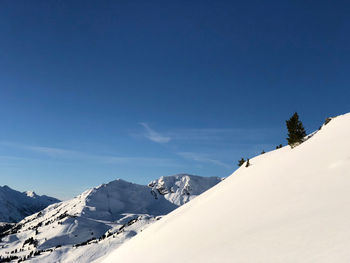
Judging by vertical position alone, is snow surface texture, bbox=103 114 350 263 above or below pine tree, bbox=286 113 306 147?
below

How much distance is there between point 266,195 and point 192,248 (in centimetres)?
896

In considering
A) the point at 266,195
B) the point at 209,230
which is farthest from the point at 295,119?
the point at 209,230

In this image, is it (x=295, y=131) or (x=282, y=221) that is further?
(x=295, y=131)

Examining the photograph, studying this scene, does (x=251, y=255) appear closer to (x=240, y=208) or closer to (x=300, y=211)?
(x=300, y=211)

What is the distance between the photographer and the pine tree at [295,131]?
43.2 m

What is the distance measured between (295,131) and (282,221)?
31.2 meters

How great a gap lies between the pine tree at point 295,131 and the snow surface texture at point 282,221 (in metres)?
11.0

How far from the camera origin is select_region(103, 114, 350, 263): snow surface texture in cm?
1255

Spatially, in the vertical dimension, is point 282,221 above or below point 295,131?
below

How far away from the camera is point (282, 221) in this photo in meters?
16.5

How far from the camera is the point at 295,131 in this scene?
44094 mm

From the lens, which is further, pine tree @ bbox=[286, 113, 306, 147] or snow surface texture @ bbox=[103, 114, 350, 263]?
pine tree @ bbox=[286, 113, 306, 147]

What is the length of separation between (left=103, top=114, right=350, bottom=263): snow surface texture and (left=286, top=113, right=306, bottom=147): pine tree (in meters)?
11.0

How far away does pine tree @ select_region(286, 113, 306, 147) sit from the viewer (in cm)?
4325
